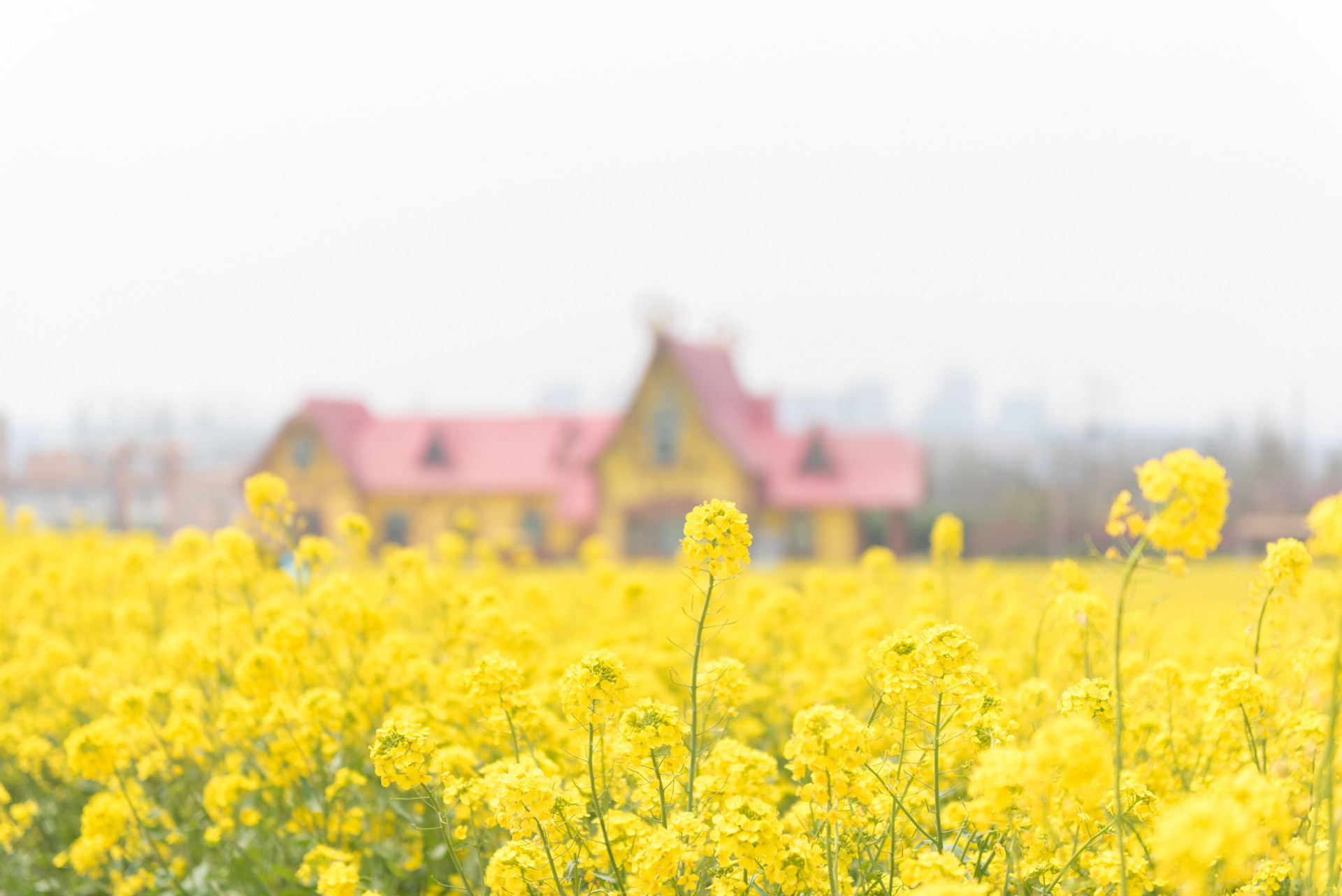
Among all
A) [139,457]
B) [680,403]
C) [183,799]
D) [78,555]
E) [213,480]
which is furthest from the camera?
[213,480]

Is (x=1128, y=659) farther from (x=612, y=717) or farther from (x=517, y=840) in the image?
(x=517, y=840)

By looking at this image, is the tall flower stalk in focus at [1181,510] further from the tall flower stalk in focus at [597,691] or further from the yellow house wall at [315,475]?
the yellow house wall at [315,475]

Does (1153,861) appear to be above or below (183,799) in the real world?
above

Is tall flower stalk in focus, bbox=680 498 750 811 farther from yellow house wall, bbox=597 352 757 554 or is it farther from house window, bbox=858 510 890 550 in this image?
house window, bbox=858 510 890 550

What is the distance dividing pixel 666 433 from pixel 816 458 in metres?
3.34

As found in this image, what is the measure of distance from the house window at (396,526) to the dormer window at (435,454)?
1.36 metres

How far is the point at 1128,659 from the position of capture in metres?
4.06

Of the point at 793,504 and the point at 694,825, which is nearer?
the point at 694,825

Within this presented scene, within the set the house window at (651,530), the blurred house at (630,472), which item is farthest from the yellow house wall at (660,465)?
→ the house window at (651,530)

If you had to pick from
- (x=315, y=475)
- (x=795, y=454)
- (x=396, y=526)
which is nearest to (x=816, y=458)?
(x=795, y=454)

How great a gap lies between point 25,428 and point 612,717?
168537 millimetres

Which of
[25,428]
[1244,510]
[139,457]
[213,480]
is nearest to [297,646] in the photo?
[139,457]

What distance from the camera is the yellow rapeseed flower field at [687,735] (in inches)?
94.1

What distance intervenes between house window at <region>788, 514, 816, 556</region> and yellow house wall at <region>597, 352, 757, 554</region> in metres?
1.08
